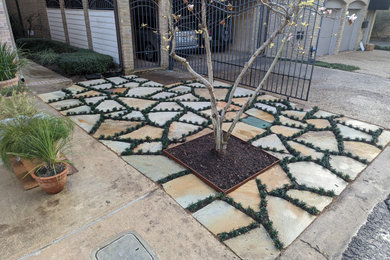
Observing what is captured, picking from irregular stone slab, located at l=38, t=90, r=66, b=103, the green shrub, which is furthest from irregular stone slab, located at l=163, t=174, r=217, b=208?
the green shrub

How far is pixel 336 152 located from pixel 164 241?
8.48 feet

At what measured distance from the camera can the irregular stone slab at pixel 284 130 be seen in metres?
4.10

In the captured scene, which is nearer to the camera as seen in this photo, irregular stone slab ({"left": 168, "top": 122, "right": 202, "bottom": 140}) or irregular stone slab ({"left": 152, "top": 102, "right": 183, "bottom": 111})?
irregular stone slab ({"left": 168, "top": 122, "right": 202, "bottom": 140})

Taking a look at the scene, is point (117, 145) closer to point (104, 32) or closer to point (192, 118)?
point (192, 118)

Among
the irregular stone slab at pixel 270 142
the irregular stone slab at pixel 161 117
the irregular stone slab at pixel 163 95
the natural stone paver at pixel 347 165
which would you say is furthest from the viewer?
the irregular stone slab at pixel 163 95

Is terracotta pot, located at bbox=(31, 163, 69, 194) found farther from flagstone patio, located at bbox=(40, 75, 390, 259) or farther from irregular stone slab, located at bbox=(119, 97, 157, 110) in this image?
irregular stone slab, located at bbox=(119, 97, 157, 110)

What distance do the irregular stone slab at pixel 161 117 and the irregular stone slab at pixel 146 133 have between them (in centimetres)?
21

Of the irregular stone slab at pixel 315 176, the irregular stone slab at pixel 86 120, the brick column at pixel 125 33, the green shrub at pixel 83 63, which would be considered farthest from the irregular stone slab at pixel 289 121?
the green shrub at pixel 83 63

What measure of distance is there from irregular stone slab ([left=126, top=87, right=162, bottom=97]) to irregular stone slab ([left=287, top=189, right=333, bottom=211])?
3.78 m

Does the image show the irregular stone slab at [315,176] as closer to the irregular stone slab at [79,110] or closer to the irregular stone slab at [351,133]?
the irregular stone slab at [351,133]

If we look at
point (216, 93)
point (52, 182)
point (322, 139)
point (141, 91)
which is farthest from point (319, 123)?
point (52, 182)

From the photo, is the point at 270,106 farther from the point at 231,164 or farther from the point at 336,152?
the point at 231,164

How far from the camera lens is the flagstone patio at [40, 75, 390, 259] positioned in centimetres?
242

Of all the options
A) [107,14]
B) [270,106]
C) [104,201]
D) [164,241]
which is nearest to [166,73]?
[107,14]
